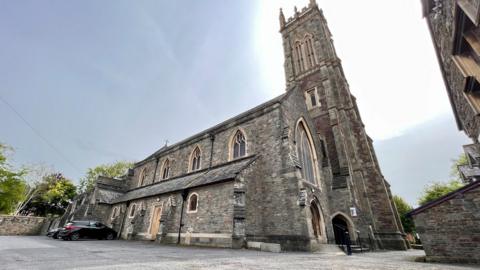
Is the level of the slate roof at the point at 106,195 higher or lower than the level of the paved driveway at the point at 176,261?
higher

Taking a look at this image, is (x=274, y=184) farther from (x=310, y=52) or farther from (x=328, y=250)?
(x=310, y=52)

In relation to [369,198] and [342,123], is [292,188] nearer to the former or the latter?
[369,198]

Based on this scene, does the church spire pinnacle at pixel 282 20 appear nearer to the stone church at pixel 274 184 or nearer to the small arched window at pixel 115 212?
the stone church at pixel 274 184

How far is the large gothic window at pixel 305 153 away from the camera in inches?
584

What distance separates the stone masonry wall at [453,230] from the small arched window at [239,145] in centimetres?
1008

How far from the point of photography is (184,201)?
13.8 meters

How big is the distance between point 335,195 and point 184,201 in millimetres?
11481

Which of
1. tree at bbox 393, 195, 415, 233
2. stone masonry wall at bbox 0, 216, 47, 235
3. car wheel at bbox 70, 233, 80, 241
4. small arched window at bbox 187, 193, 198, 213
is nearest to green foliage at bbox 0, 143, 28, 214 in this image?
stone masonry wall at bbox 0, 216, 47, 235

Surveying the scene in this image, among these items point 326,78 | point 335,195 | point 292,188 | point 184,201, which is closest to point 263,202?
point 292,188

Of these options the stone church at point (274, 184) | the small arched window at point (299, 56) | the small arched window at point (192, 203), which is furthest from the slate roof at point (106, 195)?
the small arched window at point (299, 56)

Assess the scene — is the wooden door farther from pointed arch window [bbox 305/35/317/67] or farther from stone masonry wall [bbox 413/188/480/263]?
pointed arch window [bbox 305/35/317/67]

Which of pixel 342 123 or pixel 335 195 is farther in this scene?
pixel 342 123

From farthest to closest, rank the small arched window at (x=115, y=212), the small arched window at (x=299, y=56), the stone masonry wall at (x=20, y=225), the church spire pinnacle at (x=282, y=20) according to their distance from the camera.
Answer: the church spire pinnacle at (x=282, y=20)
the small arched window at (x=299, y=56)
the stone masonry wall at (x=20, y=225)
the small arched window at (x=115, y=212)

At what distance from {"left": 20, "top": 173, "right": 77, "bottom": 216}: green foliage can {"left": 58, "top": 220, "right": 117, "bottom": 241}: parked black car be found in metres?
19.9
